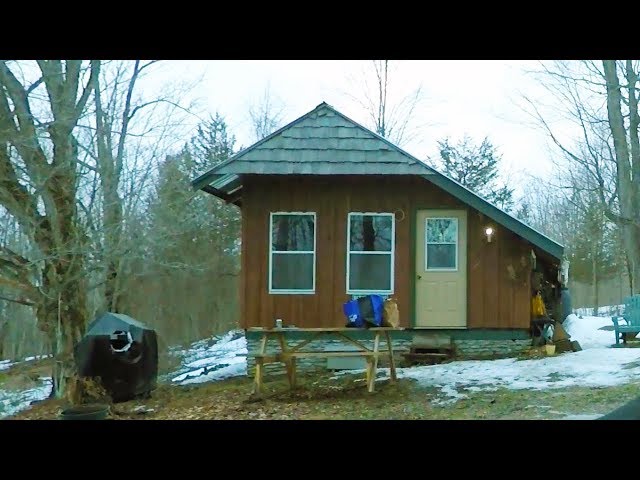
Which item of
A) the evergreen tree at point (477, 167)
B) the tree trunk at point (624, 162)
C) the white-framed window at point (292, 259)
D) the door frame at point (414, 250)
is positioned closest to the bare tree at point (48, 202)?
the white-framed window at point (292, 259)

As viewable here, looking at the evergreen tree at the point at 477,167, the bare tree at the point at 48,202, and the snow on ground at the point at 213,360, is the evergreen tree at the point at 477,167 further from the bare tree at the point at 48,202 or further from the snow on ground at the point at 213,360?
the bare tree at the point at 48,202

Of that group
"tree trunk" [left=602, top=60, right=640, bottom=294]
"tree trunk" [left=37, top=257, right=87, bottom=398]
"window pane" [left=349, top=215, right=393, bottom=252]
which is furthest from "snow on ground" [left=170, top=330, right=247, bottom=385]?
"tree trunk" [left=602, top=60, right=640, bottom=294]

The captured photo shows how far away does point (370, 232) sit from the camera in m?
9.33

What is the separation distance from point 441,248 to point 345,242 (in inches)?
53.0

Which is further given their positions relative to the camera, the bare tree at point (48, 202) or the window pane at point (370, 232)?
the window pane at point (370, 232)

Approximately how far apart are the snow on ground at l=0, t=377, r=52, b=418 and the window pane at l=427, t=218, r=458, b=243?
5.67 meters

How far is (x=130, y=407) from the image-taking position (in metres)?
7.50

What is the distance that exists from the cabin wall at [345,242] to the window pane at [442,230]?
8.0 inches

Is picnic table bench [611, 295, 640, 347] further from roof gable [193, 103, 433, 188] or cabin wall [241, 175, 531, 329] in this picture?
roof gable [193, 103, 433, 188]

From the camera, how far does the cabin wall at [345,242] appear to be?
9.18 metres

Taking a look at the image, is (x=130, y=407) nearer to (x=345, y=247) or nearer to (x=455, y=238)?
(x=345, y=247)

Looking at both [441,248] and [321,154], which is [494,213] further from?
[321,154]
